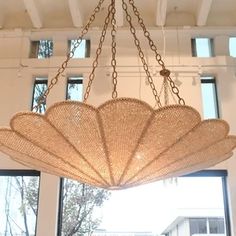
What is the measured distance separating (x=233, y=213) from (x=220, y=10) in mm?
2950

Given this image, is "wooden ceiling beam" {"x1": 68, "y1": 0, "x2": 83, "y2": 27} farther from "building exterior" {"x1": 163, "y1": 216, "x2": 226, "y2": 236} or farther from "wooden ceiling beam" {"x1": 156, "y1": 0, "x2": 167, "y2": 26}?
"building exterior" {"x1": 163, "y1": 216, "x2": 226, "y2": 236}

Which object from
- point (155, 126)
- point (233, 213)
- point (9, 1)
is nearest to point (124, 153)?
point (155, 126)

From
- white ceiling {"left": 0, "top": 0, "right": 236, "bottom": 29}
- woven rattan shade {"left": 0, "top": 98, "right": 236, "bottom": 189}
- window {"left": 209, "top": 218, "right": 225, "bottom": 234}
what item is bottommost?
window {"left": 209, "top": 218, "right": 225, "bottom": 234}

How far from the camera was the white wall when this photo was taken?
540 cm

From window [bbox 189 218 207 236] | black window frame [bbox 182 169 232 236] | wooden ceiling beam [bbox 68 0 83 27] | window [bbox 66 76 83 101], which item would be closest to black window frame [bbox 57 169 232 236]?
black window frame [bbox 182 169 232 236]

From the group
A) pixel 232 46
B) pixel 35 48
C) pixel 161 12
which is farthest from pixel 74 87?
pixel 232 46

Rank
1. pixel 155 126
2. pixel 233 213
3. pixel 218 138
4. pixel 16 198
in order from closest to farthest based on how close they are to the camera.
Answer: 1. pixel 155 126
2. pixel 218 138
3. pixel 233 213
4. pixel 16 198

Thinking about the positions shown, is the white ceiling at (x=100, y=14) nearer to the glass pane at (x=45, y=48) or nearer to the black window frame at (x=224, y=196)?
the glass pane at (x=45, y=48)

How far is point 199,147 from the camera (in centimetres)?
221

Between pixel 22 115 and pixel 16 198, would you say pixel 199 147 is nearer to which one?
pixel 22 115

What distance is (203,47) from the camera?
19.5 feet

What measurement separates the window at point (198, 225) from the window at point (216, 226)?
95 millimetres

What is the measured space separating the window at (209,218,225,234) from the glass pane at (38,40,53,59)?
11.1ft

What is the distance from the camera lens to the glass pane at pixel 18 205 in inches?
198
